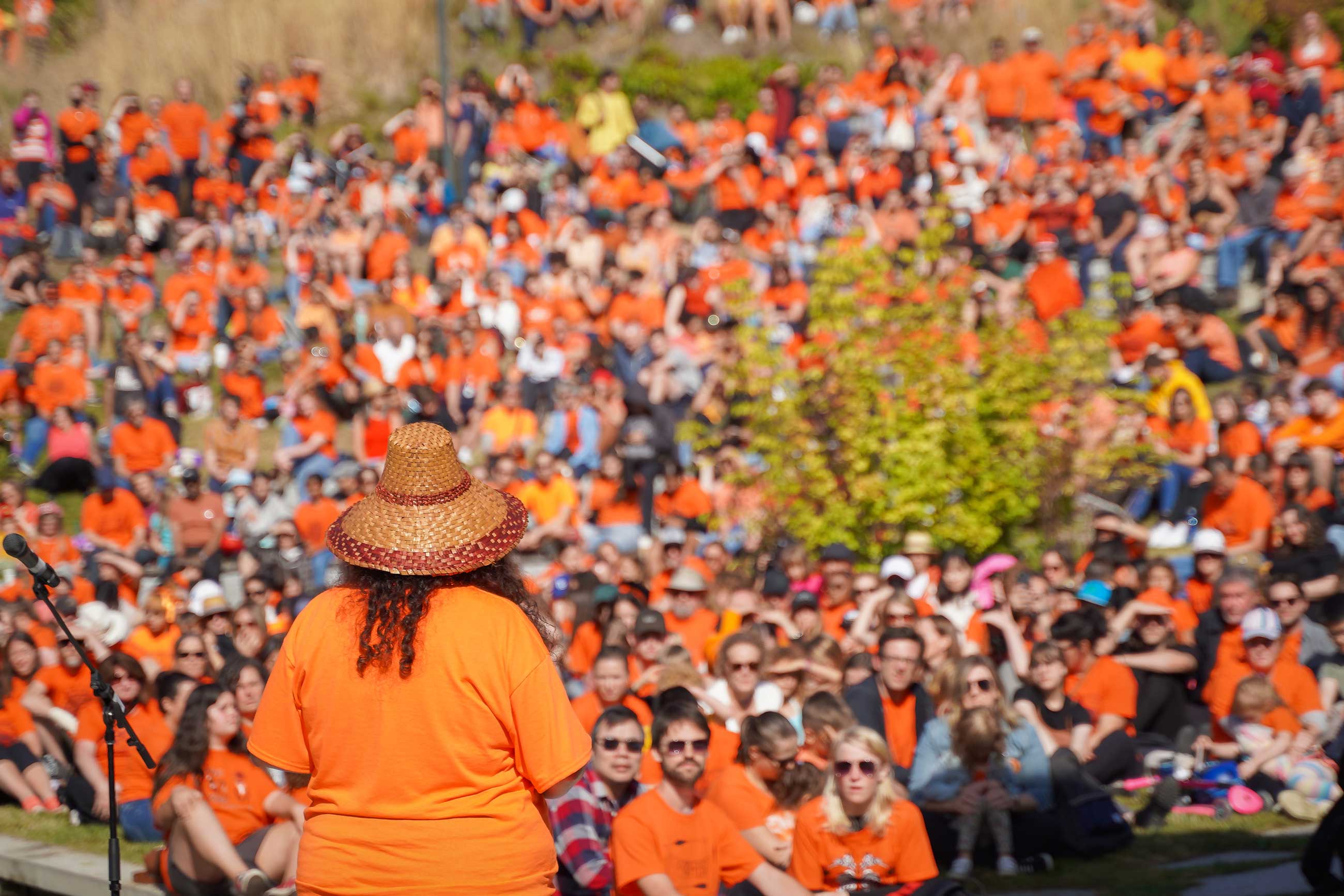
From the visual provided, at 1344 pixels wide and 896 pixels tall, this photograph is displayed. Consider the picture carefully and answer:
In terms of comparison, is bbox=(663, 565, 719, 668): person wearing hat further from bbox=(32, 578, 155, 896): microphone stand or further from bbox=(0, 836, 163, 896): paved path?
bbox=(32, 578, 155, 896): microphone stand

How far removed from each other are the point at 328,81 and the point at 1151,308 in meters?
12.6

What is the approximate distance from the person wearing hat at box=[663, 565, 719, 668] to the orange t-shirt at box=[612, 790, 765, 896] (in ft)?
11.2

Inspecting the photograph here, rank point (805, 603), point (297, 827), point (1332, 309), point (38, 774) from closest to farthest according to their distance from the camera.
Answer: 1. point (297, 827)
2. point (38, 774)
3. point (805, 603)
4. point (1332, 309)

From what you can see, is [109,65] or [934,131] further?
[109,65]

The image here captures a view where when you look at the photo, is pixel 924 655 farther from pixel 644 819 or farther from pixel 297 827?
pixel 297 827

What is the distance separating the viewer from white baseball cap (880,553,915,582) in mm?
8797

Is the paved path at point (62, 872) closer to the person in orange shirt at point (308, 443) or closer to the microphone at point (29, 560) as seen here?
the microphone at point (29, 560)

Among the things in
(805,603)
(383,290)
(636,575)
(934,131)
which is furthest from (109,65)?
(805,603)

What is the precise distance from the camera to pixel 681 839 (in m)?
4.90

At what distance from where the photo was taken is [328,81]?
20125mm

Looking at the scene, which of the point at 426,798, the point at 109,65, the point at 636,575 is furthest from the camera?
the point at 109,65

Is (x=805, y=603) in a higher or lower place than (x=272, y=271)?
lower

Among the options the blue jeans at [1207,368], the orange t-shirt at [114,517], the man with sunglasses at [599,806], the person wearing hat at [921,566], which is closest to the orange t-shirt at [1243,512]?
the person wearing hat at [921,566]

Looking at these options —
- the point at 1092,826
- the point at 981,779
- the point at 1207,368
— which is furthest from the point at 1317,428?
the point at 981,779
